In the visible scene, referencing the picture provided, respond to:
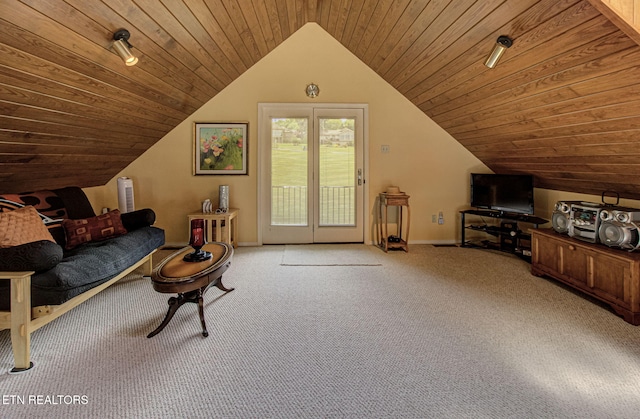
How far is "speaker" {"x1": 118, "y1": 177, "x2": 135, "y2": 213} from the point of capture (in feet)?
11.4

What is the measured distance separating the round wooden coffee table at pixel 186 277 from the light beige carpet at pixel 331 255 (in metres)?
1.31

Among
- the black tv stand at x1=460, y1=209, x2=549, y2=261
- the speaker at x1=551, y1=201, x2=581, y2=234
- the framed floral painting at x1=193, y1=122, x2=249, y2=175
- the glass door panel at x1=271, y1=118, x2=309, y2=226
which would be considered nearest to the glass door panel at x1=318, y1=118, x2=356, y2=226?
the glass door panel at x1=271, y1=118, x2=309, y2=226

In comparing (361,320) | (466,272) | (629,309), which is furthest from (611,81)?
(361,320)

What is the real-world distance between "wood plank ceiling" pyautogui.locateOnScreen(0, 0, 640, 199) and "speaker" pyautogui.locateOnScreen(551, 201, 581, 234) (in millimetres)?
397

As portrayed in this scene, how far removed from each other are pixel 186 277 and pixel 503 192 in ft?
12.3

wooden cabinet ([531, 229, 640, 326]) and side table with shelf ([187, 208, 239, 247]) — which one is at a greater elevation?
side table with shelf ([187, 208, 239, 247])

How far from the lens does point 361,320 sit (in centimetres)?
210

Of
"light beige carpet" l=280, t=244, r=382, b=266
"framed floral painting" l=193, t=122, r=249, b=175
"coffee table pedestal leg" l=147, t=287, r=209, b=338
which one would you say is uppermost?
"framed floral painting" l=193, t=122, r=249, b=175

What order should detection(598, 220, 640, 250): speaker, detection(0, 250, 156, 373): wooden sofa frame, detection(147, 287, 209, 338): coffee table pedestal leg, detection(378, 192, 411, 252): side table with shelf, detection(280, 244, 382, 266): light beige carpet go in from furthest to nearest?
detection(378, 192, 411, 252): side table with shelf, detection(280, 244, 382, 266): light beige carpet, detection(598, 220, 640, 250): speaker, detection(147, 287, 209, 338): coffee table pedestal leg, detection(0, 250, 156, 373): wooden sofa frame

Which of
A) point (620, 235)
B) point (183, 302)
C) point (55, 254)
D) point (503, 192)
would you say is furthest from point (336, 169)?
point (55, 254)

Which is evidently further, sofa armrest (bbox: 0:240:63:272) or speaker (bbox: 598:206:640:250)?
speaker (bbox: 598:206:640:250)

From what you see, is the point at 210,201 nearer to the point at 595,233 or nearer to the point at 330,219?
the point at 330,219

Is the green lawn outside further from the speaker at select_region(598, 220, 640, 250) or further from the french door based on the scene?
the speaker at select_region(598, 220, 640, 250)

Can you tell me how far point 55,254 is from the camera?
5.50 ft
